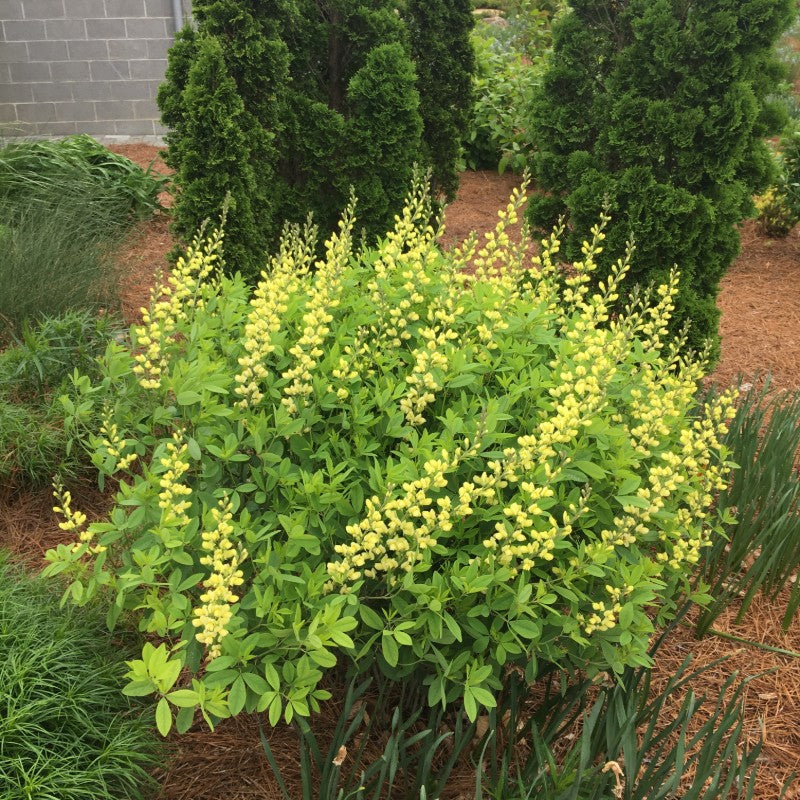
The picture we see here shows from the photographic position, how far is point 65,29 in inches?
368

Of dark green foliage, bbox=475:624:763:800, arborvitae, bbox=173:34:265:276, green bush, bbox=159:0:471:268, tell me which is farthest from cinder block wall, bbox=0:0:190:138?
dark green foliage, bbox=475:624:763:800

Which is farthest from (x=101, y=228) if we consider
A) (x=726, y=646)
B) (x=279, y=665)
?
(x=726, y=646)

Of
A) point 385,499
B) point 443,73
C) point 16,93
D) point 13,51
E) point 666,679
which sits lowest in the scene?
point 666,679

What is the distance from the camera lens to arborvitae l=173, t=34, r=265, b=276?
14.2 feet

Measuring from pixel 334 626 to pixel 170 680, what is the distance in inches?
15.2

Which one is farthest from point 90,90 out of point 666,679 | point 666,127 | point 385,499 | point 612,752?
point 612,752

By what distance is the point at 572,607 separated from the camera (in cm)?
205

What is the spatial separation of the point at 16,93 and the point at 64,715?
9798mm

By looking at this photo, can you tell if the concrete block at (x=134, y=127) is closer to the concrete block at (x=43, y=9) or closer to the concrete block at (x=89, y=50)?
the concrete block at (x=89, y=50)

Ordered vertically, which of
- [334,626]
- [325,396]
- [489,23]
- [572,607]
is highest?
[489,23]

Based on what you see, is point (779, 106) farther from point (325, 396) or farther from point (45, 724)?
point (45, 724)

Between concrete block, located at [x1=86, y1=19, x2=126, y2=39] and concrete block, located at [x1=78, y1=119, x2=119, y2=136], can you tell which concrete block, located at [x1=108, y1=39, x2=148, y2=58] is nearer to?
concrete block, located at [x1=86, y1=19, x2=126, y2=39]

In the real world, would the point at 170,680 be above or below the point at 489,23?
below

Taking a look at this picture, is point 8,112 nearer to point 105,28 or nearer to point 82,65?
point 82,65
